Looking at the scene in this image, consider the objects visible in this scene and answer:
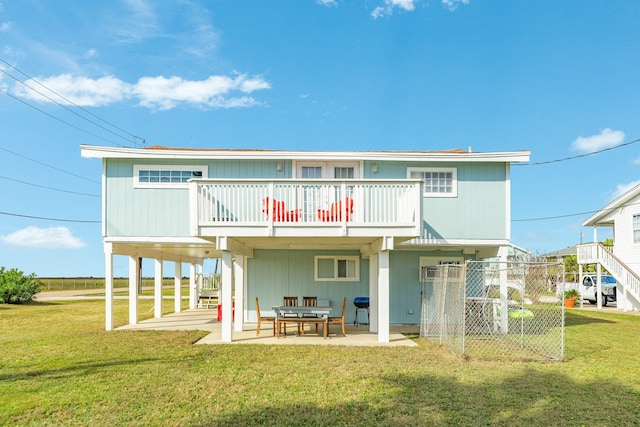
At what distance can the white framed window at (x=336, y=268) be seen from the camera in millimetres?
14305

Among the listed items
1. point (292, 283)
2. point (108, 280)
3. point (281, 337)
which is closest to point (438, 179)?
point (292, 283)

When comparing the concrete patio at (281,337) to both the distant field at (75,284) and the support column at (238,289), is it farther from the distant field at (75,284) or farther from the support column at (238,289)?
the distant field at (75,284)

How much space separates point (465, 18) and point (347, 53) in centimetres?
497

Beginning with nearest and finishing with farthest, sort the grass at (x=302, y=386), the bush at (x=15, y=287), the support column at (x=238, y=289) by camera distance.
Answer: the grass at (x=302, y=386) → the support column at (x=238, y=289) → the bush at (x=15, y=287)

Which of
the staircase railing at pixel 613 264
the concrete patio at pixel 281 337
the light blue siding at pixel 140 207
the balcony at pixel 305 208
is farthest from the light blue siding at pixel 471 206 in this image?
the staircase railing at pixel 613 264

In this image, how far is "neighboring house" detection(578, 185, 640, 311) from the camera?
21.5m

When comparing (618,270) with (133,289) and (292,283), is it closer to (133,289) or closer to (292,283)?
(292,283)

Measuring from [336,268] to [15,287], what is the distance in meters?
17.9

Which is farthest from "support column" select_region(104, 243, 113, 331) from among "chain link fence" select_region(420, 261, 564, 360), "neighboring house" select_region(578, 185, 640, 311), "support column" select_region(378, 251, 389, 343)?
"neighboring house" select_region(578, 185, 640, 311)

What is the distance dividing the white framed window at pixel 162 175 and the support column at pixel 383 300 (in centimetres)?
573

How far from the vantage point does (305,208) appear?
10859mm

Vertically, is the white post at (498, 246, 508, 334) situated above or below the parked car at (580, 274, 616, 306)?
above

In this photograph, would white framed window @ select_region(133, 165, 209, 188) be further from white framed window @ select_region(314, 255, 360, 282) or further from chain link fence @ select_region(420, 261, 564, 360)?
chain link fence @ select_region(420, 261, 564, 360)

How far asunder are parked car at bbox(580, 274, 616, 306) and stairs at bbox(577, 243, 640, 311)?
3.01 metres
